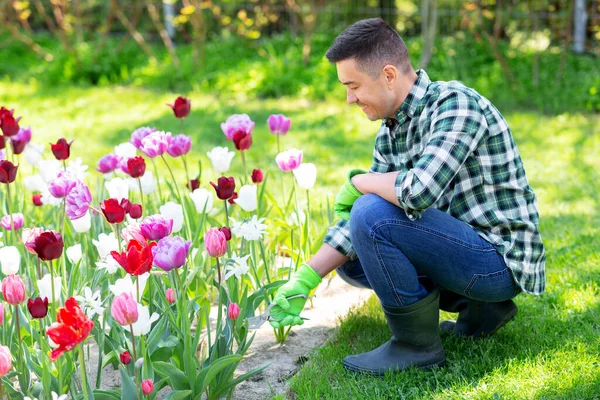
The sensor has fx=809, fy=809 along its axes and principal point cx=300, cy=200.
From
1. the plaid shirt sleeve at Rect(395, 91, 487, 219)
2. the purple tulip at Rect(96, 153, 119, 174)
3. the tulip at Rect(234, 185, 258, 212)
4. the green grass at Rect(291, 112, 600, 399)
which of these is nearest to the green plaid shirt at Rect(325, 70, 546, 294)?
the plaid shirt sleeve at Rect(395, 91, 487, 219)

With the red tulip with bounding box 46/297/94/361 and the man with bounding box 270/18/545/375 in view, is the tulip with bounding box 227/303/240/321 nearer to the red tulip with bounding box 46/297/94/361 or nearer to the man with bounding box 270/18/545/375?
the man with bounding box 270/18/545/375

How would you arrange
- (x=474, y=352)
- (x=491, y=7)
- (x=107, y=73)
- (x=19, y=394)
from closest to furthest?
(x=19, y=394), (x=474, y=352), (x=491, y=7), (x=107, y=73)

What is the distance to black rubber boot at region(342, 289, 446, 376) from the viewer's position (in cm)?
232

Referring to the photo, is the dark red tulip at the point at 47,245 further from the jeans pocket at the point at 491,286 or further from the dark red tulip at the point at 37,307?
the jeans pocket at the point at 491,286

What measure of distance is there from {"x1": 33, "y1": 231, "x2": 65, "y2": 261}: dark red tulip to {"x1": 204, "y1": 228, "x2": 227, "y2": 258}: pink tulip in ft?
1.21

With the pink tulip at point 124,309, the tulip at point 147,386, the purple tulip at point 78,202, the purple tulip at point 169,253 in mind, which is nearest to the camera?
the pink tulip at point 124,309

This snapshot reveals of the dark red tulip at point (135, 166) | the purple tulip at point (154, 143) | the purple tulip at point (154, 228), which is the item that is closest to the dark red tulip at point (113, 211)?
the purple tulip at point (154, 228)

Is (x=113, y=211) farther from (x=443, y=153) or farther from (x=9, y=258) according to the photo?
(x=443, y=153)

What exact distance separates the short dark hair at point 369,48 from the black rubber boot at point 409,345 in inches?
26.7

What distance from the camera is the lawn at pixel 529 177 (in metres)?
2.27

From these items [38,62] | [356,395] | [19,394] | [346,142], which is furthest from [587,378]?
[38,62]

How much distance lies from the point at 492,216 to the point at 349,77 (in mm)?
569

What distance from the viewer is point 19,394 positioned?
6.47 feet

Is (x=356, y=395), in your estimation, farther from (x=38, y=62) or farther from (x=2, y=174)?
(x=38, y=62)
